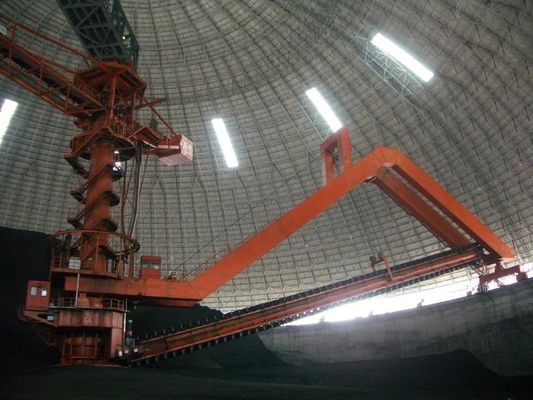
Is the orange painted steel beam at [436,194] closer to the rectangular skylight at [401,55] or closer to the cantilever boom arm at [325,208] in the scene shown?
the cantilever boom arm at [325,208]

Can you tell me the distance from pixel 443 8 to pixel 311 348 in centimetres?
2334

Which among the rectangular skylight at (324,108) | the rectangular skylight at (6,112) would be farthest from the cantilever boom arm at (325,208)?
the rectangular skylight at (6,112)

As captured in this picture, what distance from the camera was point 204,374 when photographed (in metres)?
24.2

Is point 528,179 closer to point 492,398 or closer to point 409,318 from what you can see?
point 409,318

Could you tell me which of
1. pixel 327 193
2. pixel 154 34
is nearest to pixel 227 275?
pixel 327 193

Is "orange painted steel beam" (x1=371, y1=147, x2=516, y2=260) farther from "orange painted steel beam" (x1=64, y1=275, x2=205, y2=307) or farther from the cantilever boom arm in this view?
"orange painted steel beam" (x1=64, y1=275, x2=205, y2=307)

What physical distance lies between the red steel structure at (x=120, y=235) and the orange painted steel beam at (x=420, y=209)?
56 mm

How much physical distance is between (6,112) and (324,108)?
76.8 feet

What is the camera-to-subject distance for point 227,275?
83.1 feet

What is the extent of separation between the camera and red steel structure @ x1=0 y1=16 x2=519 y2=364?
78.2ft

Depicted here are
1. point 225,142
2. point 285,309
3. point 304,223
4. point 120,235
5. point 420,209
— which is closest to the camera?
point 120,235

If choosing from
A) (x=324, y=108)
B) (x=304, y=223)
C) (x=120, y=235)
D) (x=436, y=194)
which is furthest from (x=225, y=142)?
(x=436, y=194)

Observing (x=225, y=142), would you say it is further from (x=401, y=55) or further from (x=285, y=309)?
(x=285, y=309)

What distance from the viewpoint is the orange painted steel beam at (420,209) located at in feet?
96.0
